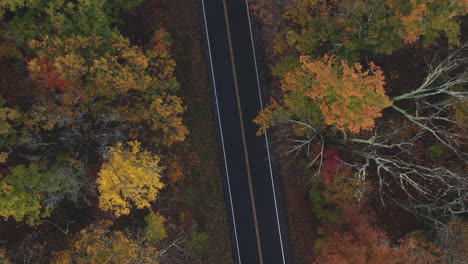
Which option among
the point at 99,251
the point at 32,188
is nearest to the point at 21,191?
the point at 32,188

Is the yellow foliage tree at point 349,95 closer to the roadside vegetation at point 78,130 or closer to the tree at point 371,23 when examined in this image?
the tree at point 371,23

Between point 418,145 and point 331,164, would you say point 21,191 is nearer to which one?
point 331,164

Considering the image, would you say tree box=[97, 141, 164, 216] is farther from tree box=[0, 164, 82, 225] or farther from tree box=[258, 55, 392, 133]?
tree box=[258, 55, 392, 133]

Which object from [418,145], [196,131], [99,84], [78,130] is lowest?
[418,145]

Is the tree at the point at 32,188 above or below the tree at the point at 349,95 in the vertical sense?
below

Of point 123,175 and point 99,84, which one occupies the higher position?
point 99,84

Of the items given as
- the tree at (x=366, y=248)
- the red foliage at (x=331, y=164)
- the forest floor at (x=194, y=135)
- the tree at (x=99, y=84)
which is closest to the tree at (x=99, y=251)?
the forest floor at (x=194, y=135)

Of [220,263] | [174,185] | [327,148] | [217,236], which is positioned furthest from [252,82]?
[220,263]

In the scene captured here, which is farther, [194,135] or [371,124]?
[194,135]
